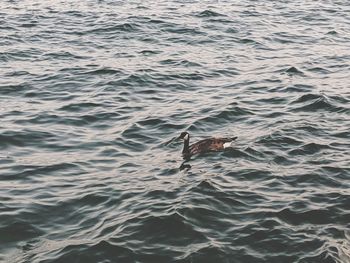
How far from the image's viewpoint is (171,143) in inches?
611

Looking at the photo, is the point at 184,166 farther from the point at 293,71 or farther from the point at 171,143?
the point at 293,71

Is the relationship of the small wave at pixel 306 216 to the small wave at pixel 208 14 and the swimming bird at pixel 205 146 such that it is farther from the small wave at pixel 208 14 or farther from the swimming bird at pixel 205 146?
the small wave at pixel 208 14

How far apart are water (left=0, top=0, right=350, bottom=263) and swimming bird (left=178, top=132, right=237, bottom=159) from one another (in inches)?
9.7

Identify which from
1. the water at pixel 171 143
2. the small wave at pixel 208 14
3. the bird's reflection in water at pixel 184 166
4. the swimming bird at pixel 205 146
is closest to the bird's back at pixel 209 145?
the swimming bird at pixel 205 146

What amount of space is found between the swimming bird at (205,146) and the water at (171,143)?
0.25 meters

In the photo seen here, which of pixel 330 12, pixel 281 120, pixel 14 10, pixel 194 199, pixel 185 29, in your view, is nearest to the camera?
pixel 194 199

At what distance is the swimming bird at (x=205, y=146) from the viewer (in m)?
14.5

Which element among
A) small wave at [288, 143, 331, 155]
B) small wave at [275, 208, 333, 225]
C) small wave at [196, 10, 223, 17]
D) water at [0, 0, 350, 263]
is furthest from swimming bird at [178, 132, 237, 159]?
small wave at [196, 10, 223, 17]

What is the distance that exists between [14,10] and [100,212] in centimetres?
2359

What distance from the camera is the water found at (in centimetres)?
1041

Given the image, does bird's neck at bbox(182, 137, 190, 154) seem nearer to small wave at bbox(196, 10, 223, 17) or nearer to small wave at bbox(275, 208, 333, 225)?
small wave at bbox(275, 208, 333, 225)

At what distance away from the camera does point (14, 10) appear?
31922 mm

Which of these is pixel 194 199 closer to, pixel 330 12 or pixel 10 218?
pixel 10 218

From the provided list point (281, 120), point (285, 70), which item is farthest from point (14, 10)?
point (281, 120)
